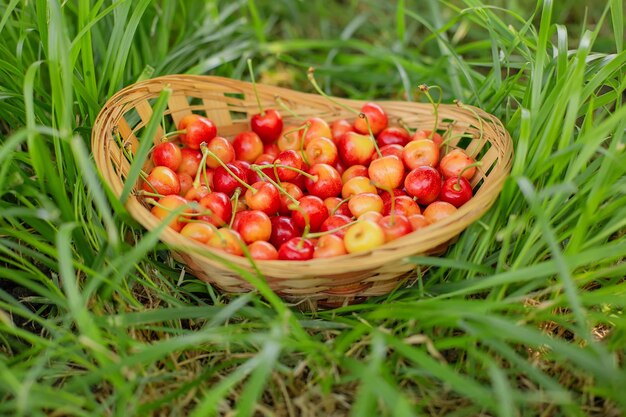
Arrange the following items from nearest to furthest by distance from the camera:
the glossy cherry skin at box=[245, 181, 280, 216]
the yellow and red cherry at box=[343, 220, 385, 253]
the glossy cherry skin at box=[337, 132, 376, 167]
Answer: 1. the yellow and red cherry at box=[343, 220, 385, 253]
2. the glossy cherry skin at box=[245, 181, 280, 216]
3. the glossy cherry skin at box=[337, 132, 376, 167]

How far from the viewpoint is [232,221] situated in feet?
6.05

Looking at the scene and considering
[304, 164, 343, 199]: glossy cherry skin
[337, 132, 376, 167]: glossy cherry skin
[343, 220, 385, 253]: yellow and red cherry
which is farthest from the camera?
[337, 132, 376, 167]: glossy cherry skin

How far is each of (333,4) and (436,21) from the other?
0.89 meters

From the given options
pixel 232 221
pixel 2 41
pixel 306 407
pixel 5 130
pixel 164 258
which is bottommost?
pixel 306 407

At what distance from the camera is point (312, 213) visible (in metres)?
1.90

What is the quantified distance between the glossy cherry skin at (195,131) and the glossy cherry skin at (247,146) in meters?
0.11

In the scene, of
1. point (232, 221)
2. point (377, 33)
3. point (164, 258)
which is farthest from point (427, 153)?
point (377, 33)

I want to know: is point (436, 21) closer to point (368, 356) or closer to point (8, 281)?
point (368, 356)

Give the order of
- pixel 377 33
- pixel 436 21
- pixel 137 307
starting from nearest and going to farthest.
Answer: pixel 137 307 → pixel 436 21 → pixel 377 33

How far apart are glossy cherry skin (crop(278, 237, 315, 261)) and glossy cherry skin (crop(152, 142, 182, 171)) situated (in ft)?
1.80

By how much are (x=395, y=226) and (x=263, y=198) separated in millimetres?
444

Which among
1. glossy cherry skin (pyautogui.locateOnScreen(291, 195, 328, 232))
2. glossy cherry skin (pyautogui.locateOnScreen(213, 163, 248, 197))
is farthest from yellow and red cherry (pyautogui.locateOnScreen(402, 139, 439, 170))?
glossy cherry skin (pyautogui.locateOnScreen(213, 163, 248, 197))

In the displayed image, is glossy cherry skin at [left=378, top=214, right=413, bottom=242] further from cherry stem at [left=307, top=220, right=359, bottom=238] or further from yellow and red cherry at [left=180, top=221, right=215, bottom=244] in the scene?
yellow and red cherry at [left=180, top=221, right=215, bottom=244]

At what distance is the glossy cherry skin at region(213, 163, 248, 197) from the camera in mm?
1993
